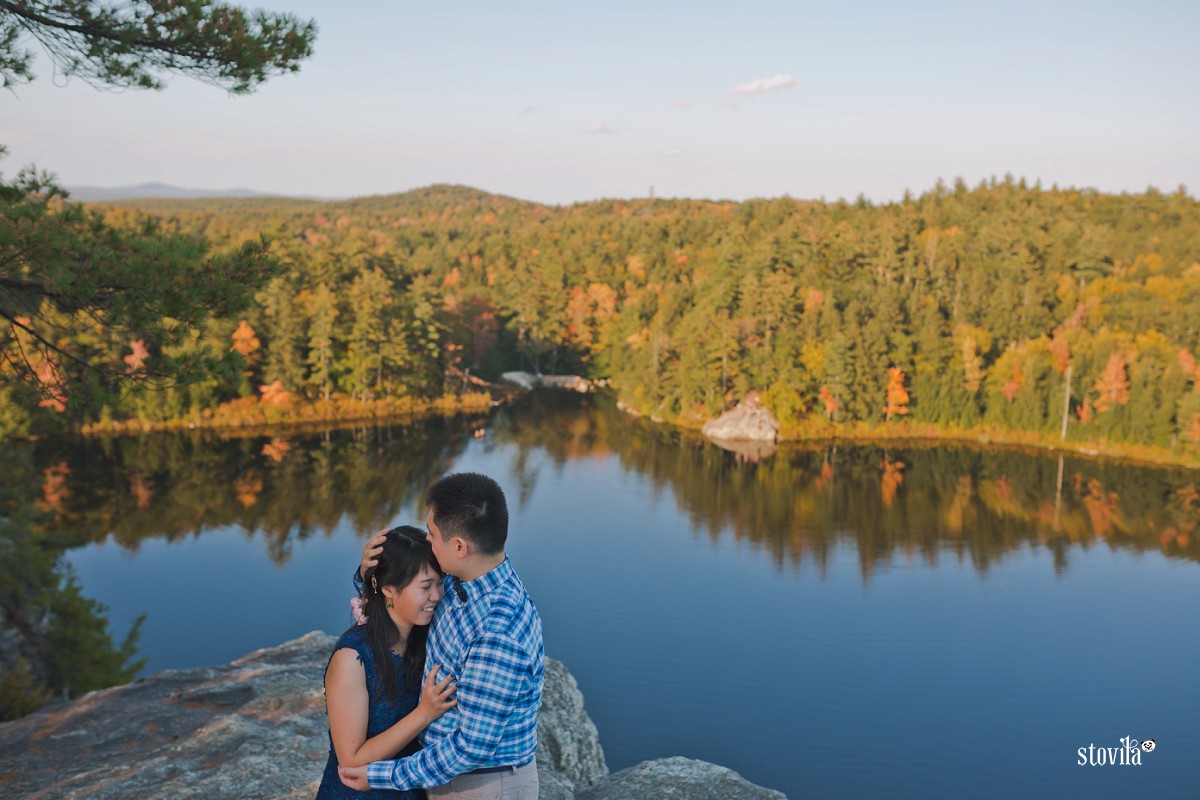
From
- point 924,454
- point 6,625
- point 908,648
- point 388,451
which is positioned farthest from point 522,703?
point 924,454

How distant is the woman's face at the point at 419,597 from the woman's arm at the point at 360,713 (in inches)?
8.4

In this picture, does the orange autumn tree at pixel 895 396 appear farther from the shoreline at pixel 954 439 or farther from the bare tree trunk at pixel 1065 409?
the bare tree trunk at pixel 1065 409

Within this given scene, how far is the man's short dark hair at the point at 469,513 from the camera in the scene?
2967mm

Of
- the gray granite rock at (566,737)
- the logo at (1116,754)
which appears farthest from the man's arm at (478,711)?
the logo at (1116,754)

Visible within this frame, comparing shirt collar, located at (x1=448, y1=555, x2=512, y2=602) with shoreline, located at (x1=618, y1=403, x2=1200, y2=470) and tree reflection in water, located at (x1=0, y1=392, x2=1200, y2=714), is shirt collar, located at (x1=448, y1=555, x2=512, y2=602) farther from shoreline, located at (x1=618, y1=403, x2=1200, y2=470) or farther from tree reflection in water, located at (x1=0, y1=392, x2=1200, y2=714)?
shoreline, located at (x1=618, y1=403, x2=1200, y2=470)

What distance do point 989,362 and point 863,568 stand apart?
25.4 metres

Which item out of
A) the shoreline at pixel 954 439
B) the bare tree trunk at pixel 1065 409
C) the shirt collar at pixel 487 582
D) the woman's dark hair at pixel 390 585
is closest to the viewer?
the shirt collar at pixel 487 582

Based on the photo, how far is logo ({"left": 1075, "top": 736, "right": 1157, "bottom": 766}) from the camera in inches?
552

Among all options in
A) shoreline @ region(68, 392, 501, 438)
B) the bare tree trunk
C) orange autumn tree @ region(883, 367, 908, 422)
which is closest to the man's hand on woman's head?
shoreline @ region(68, 392, 501, 438)

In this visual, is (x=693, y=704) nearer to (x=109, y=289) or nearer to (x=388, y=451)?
(x=109, y=289)

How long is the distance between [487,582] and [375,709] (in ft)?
2.01

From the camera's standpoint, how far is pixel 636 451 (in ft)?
126

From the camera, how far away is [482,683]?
2.86m

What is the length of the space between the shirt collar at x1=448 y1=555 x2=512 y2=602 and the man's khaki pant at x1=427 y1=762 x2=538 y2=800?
63 cm
